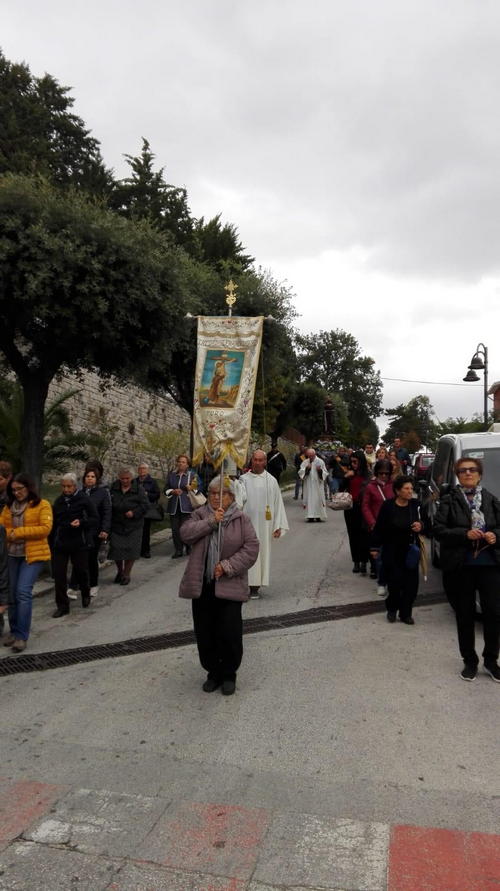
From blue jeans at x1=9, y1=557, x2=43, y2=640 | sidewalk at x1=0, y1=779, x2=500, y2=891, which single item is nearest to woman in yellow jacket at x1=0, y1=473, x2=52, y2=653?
blue jeans at x1=9, y1=557, x2=43, y2=640

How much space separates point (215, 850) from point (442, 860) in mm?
1042

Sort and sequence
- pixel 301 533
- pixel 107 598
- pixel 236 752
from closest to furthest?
1. pixel 236 752
2. pixel 107 598
3. pixel 301 533

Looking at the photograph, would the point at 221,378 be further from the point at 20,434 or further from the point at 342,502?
the point at 20,434

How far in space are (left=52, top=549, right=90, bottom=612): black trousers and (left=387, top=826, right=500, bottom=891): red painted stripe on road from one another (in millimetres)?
5319

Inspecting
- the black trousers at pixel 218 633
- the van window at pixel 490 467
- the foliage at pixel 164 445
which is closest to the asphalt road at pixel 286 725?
the black trousers at pixel 218 633

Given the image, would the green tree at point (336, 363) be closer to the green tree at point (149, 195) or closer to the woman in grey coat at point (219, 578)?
the green tree at point (149, 195)

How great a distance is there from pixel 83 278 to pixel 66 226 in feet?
2.66

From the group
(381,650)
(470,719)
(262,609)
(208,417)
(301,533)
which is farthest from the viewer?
(301,533)

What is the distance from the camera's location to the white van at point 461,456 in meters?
8.08

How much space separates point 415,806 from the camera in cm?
369

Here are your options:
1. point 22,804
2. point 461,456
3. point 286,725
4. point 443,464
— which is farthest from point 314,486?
point 22,804

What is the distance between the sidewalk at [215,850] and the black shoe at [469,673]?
2.29 metres

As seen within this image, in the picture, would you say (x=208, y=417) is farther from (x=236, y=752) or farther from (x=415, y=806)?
(x=415, y=806)

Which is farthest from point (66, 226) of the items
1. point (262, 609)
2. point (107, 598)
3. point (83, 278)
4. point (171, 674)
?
point (171, 674)
